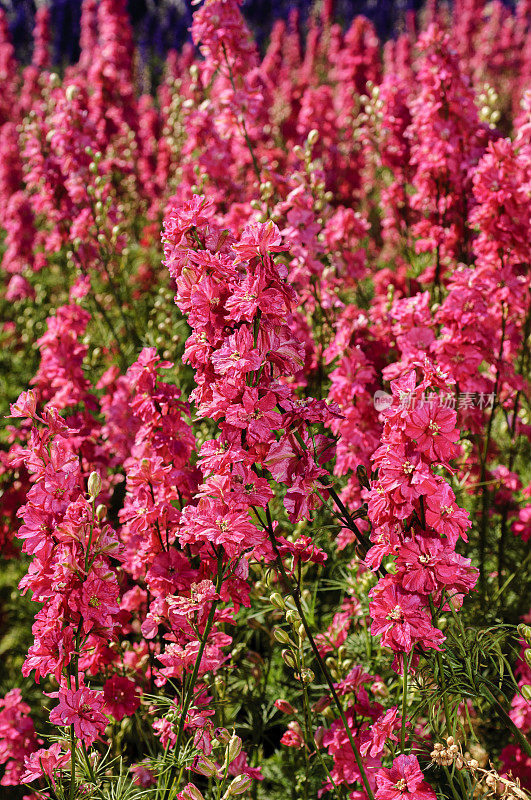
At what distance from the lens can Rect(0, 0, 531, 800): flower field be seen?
5.50ft

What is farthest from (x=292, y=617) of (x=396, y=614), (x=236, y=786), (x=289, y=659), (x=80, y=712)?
(x=80, y=712)

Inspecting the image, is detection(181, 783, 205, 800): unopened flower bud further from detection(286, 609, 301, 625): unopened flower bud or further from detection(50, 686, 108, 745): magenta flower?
detection(286, 609, 301, 625): unopened flower bud

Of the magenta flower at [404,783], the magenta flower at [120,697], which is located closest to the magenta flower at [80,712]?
the magenta flower at [120,697]

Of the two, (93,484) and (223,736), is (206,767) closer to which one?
(223,736)

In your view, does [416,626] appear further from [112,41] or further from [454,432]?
[112,41]

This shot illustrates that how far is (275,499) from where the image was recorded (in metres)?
3.46

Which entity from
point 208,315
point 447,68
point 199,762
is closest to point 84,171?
point 447,68

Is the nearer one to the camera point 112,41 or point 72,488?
point 72,488

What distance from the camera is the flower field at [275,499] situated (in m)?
1.68

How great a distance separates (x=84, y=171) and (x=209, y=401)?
3.11 metres

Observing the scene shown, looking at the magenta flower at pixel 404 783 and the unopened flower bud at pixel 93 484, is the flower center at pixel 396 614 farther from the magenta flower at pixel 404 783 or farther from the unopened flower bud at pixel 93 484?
the unopened flower bud at pixel 93 484

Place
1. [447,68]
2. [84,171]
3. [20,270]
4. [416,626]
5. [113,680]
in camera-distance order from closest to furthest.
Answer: [416,626]
[113,680]
[447,68]
[84,171]
[20,270]

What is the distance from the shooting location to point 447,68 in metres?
3.62

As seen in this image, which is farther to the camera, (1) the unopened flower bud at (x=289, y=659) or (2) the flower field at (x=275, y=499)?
(1) the unopened flower bud at (x=289, y=659)
